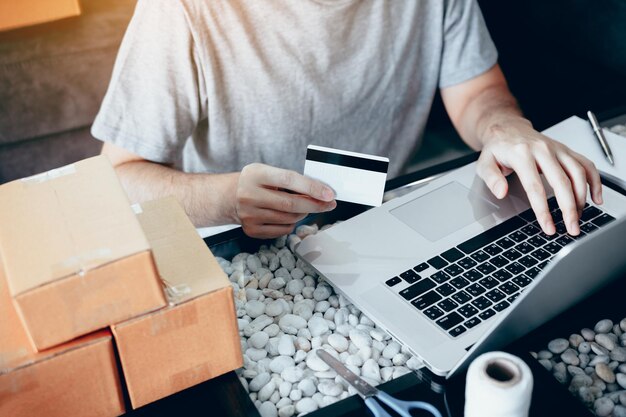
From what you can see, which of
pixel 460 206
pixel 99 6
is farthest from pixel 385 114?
pixel 99 6

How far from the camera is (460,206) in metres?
0.98

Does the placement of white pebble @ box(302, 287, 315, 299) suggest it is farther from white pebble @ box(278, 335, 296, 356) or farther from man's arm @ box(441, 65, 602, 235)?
man's arm @ box(441, 65, 602, 235)

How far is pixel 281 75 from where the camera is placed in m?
1.28

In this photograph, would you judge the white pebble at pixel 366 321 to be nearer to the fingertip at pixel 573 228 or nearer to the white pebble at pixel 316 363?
the white pebble at pixel 316 363

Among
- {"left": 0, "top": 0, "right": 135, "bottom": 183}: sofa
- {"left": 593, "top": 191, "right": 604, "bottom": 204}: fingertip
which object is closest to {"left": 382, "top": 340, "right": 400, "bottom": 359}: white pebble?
{"left": 593, "top": 191, "right": 604, "bottom": 204}: fingertip

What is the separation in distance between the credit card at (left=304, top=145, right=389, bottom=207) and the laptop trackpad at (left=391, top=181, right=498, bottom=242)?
0.32ft

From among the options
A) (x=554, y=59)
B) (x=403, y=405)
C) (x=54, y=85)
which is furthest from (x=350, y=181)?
(x=54, y=85)

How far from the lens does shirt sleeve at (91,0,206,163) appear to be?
3.69 ft

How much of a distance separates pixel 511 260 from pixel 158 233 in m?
0.45

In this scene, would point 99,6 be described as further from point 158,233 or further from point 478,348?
point 478,348

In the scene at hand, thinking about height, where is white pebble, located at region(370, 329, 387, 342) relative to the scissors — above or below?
below

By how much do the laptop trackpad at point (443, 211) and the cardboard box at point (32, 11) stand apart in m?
1.64

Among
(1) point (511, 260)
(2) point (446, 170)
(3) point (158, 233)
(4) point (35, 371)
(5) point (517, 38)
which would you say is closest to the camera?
(4) point (35, 371)

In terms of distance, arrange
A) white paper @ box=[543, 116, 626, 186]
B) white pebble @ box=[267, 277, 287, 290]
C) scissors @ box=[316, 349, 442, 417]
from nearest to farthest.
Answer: scissors @ box=[316, 349, 442, 417]
white pebble @ box=[267, 277, 287, 290]
white paper @ box=[543, 116, 626, 186]
